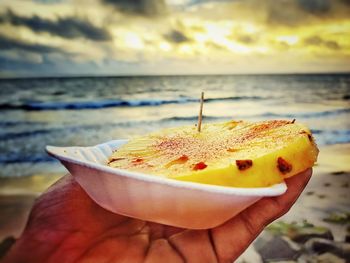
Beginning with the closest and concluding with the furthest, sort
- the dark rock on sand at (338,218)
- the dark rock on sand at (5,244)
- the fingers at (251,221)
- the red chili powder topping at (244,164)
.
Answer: the red chili powder topping at (244,164) < the fingers at (251,221) < the dark rock on sand at (5,244) < the dark rock on sand at (338,218)

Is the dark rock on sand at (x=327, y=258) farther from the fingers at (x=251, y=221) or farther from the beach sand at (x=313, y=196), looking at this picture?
the fingers at (x=251, y=221)

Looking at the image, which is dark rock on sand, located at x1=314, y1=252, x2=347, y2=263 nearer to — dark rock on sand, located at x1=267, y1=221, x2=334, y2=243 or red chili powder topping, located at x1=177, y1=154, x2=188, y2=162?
dark rock on sand, located at x1=267, y1=221, x2=334, y2=243

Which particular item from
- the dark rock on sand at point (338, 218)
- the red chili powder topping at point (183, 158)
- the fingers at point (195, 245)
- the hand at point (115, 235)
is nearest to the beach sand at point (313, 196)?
the dark rock on sand at point (338, 218)

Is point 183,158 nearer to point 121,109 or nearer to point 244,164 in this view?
point 244,164

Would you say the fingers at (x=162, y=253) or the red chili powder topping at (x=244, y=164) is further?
the fingers at (x=162, y=253)

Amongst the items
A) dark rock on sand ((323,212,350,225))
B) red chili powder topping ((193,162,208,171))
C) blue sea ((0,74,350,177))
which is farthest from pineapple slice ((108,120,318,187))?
dark rock on sand ((323,212,350,225))

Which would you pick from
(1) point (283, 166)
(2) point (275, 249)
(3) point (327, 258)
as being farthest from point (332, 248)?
(1) point (283, 166)

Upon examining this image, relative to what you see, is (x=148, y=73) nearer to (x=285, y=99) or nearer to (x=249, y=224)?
(x=285, y=99)

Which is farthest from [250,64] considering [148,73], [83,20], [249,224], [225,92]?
[249,224]
